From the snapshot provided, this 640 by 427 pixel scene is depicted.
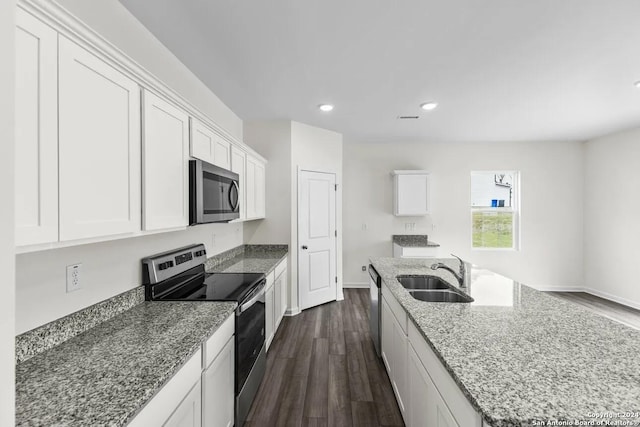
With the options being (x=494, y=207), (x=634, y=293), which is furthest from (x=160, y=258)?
(x=634, y=293)

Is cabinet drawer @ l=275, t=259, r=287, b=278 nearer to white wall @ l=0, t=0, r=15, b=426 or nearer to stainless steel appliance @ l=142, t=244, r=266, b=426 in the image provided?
stainless steel appliance @ l=142, t=244, r=266, b=426

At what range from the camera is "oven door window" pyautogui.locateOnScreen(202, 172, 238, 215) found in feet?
6.53

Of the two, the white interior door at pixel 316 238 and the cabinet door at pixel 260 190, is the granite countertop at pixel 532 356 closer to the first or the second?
the cabinet door at pixel 260 190

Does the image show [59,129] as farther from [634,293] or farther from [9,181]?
[634,293]

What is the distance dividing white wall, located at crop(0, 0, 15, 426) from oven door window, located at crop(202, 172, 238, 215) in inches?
55.3

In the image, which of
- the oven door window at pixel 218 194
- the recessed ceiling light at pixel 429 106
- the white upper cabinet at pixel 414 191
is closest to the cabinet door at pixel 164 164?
the oven door window at pixel 218 194

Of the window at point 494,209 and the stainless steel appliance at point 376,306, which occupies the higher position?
the window at point 494,209

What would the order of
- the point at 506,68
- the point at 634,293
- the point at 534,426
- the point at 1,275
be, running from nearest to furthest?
the point at 1,275 → the point at 534,426 → the point at 506,68 → the point at 634,293

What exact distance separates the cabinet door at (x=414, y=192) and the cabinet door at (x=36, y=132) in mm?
4654

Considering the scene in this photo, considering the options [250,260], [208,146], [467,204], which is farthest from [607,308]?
[208,146]

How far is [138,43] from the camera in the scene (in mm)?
1848

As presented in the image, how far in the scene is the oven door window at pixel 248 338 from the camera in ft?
5.91

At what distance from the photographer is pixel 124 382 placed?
952 millimetres

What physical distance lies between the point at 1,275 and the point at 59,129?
0.63 meters
